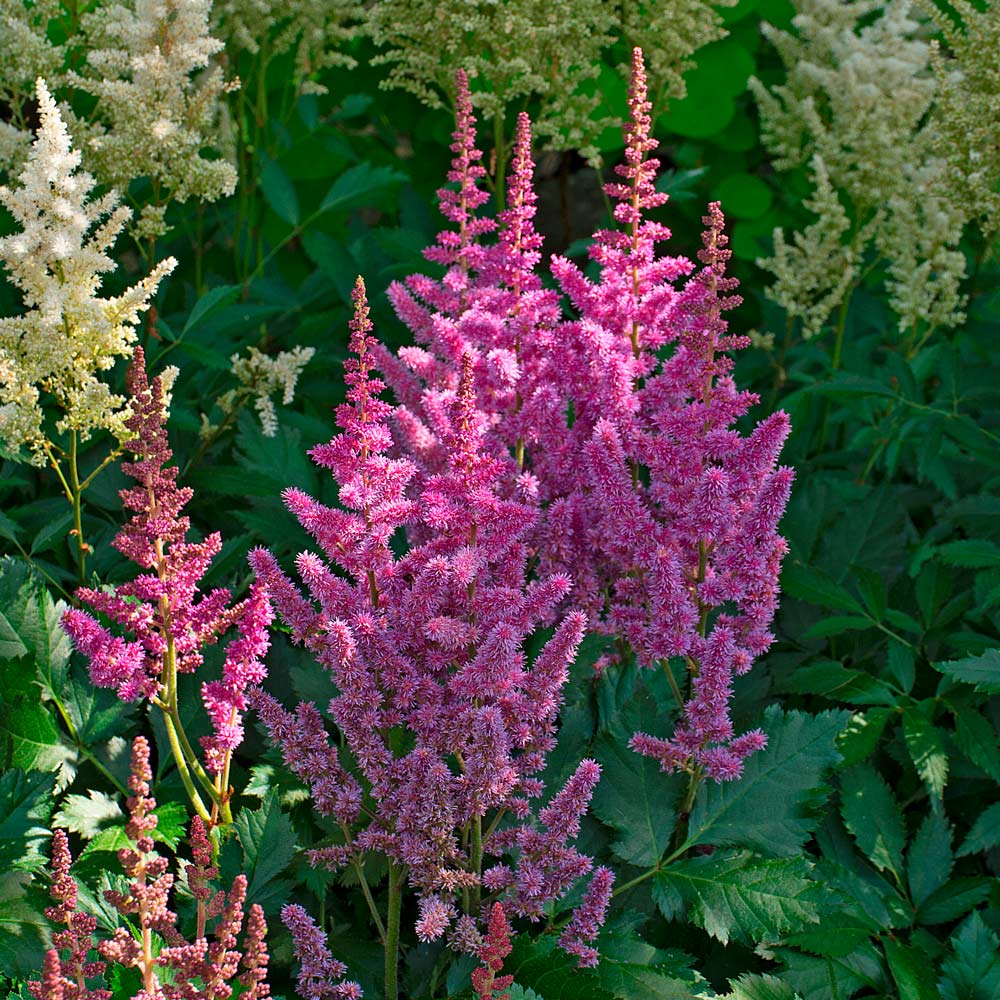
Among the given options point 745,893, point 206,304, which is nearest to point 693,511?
point 745,893

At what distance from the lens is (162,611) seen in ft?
5.57

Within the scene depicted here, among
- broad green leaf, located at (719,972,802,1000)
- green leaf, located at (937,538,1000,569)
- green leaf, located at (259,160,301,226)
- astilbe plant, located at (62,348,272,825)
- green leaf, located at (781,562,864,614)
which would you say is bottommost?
broad green leaf, located at (719,972,802,1000)

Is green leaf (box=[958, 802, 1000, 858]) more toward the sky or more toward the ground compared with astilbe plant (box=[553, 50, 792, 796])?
more toward the ground

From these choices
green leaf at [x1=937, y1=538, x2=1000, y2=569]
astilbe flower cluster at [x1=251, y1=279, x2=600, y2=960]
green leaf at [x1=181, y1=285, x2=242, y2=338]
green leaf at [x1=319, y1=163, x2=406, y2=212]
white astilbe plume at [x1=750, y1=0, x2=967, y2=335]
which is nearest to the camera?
astilbe flower cluster at [x1=251, y1=279, x2=600, y2=960]

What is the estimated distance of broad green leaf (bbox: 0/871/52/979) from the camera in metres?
1.77

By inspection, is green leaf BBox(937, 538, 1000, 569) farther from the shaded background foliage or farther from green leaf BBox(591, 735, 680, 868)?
green leaf BBox(591, 735, 680, 868)

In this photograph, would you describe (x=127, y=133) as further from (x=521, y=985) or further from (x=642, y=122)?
(x=521, y=985)

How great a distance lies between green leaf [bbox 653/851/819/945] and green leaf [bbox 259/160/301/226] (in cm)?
219

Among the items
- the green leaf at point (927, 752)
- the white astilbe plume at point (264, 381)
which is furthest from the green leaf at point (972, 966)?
the white astilbe plume at point (264, 381)

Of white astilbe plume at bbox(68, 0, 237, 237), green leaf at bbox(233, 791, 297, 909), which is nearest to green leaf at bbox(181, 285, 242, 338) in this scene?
white astilbe plume at bbox(68, 0, 237, 237)

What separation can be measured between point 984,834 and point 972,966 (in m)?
0.27

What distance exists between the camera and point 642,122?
205 centimetres

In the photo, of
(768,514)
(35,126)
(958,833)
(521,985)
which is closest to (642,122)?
(768,514)

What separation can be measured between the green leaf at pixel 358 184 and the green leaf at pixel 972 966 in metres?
2.34
